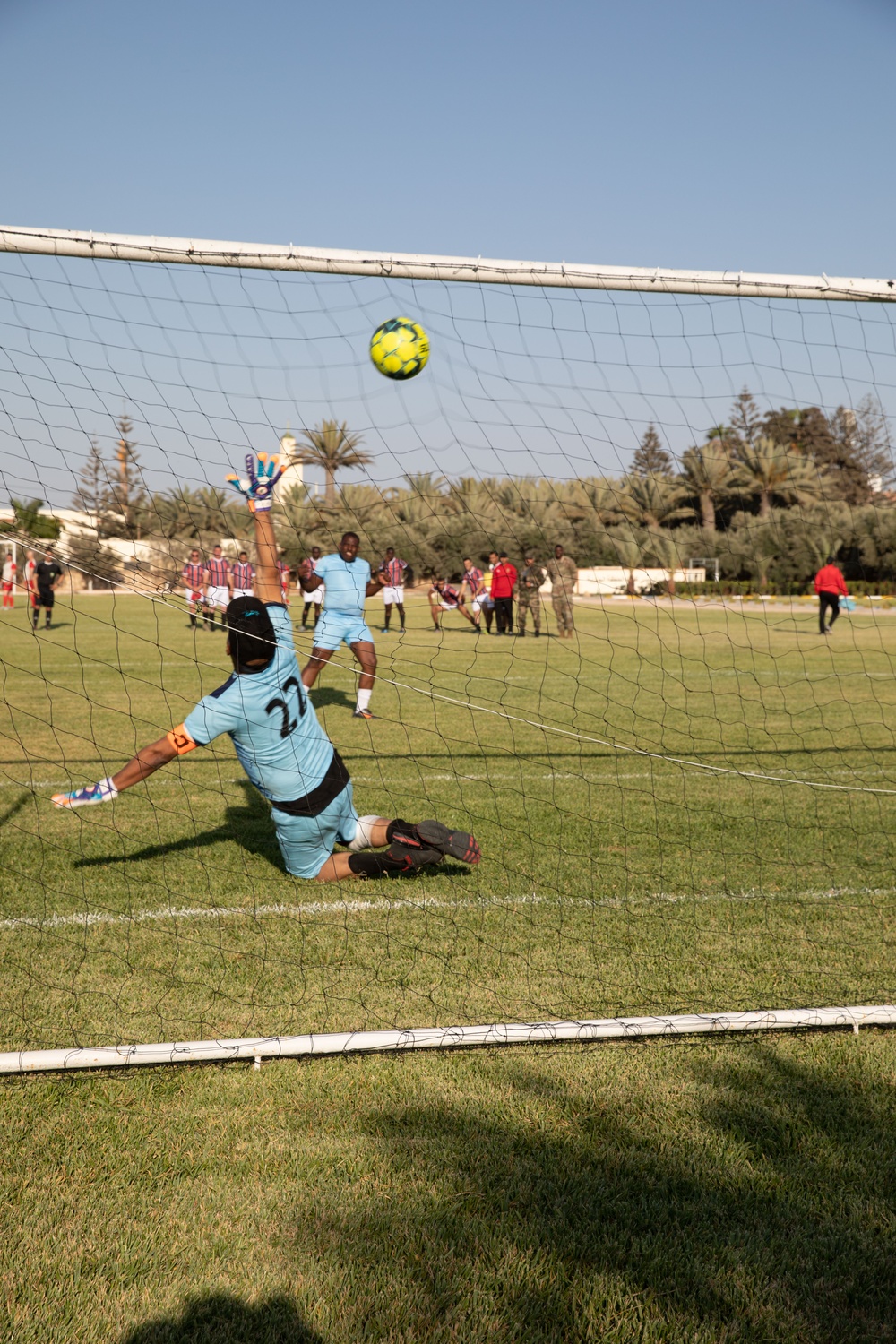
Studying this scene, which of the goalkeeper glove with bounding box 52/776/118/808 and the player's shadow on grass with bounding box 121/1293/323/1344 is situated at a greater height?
the goalkeeper glove with bounding box 52/776/118/808

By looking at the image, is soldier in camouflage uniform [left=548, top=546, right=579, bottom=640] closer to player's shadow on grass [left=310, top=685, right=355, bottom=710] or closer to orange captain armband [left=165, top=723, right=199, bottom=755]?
player's shadow on grass [left=310, top=685, right=355, bottom=710]

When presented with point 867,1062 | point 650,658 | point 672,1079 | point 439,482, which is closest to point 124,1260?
point 672,1079

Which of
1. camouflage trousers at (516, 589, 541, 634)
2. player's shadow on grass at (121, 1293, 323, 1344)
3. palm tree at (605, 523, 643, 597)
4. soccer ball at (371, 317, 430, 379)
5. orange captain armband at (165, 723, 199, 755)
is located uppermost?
soccer ball at (371, 317, 430, 379)

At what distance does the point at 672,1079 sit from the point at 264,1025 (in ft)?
4.85

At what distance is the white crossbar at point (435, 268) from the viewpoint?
4.73 meters

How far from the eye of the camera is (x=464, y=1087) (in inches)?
130

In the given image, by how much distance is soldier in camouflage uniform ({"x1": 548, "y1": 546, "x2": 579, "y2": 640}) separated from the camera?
2031 cm

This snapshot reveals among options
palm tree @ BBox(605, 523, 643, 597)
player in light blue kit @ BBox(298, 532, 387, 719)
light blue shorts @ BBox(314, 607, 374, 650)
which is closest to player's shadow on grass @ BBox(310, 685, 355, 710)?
player in light blue kit @ BBox(298, 532, 387, 719)

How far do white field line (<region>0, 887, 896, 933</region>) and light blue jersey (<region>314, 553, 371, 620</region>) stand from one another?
235 inches

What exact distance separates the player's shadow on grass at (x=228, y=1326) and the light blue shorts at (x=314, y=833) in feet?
9.43

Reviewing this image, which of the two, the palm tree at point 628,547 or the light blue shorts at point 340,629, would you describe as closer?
the palm tree at point 628,547

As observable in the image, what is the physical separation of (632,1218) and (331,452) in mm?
4984

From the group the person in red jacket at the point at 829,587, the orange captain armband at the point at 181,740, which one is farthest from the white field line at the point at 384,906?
the person in red jacket at the point at 829,587

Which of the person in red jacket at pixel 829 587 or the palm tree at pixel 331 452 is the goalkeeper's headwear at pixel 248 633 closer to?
the palm tree at pixel 331 452
